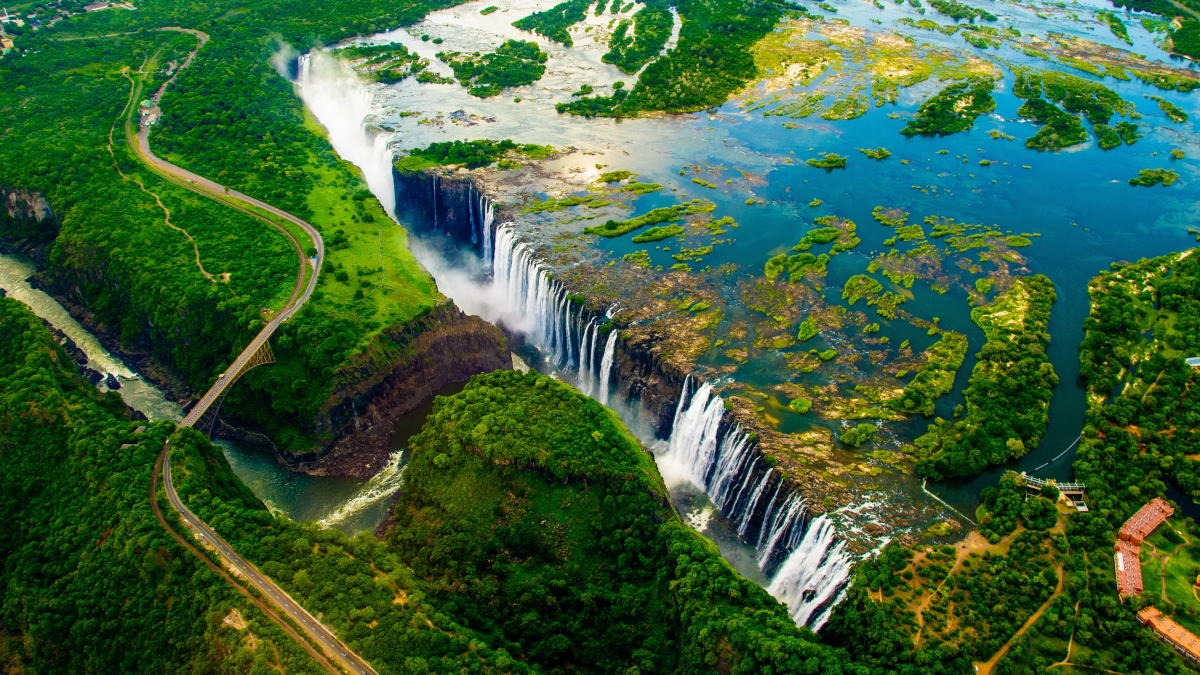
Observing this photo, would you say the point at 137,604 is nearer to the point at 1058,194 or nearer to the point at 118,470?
the point at 118,470

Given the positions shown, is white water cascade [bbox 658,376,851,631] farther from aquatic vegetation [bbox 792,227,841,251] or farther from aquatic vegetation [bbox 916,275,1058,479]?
aquatic vegetation [bbox 792,227,841,251]

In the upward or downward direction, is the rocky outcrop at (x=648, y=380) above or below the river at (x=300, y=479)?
above

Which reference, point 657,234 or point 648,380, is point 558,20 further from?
point 648,380

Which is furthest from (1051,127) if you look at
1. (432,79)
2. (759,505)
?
(432,79)

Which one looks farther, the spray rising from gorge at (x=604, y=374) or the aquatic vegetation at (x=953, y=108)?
the aquatic vegetation at (x=953, y=108)

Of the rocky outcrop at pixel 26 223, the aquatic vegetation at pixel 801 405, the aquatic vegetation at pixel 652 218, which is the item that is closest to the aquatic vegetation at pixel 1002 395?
the aquatic vegetation at pixel 801 405

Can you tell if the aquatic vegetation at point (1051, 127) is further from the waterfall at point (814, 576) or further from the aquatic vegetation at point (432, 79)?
the aquatic vegetation at point (432, 79)

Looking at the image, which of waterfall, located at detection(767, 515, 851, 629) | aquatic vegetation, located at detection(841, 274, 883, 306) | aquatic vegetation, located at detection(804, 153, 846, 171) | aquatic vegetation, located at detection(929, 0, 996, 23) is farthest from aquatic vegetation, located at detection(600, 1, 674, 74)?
waterfall, located at detection(767, 515, 851, 629)
